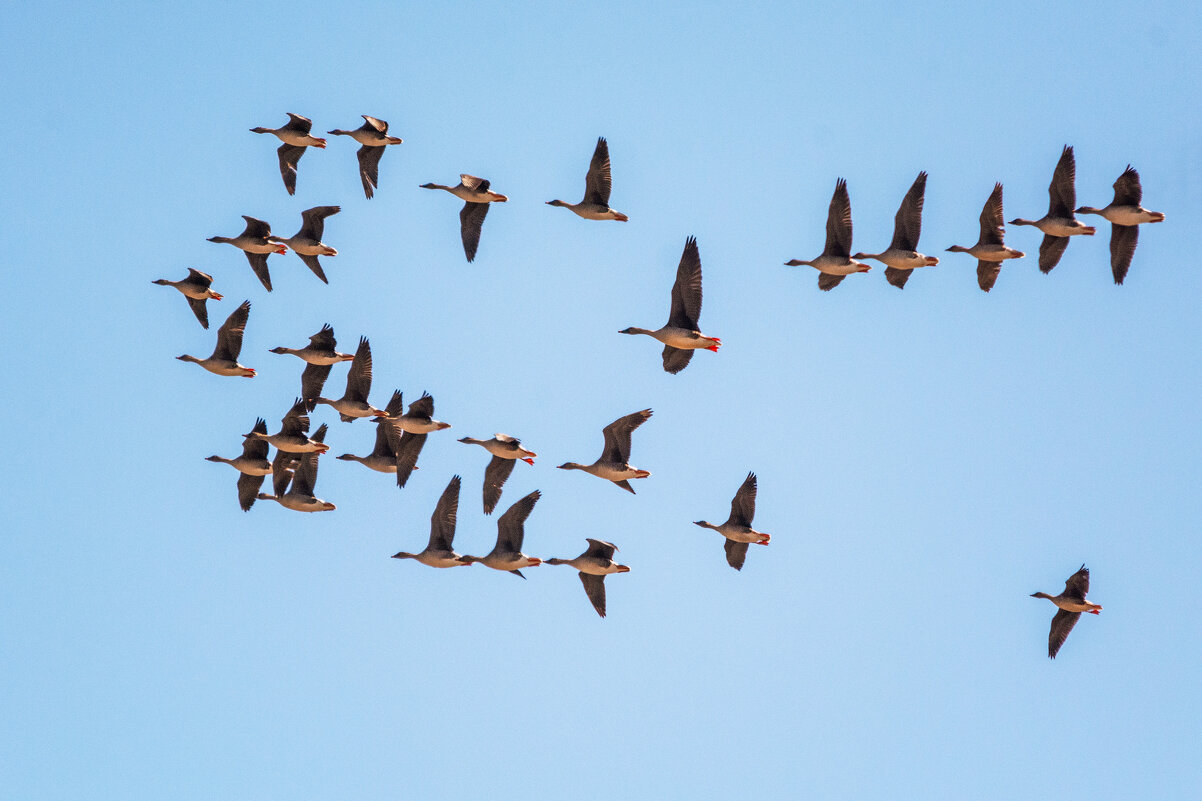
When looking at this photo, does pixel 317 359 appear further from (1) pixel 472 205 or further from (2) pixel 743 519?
(2) pixel 743 519

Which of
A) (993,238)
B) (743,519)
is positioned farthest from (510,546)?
(993,238)

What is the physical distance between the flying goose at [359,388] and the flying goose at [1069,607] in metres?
15.7

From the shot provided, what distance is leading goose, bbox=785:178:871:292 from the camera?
146 feet

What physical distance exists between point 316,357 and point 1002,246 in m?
15.6

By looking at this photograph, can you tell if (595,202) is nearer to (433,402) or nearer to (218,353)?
(433,402)

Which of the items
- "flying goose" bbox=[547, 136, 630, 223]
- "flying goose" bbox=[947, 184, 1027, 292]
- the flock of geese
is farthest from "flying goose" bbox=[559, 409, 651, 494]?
"flying goose" bbox=[947, 184, 1027, 292]

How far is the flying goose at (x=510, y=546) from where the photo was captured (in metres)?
46.8

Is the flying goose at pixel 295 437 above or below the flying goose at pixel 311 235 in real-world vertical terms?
below

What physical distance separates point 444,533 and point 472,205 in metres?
7.39

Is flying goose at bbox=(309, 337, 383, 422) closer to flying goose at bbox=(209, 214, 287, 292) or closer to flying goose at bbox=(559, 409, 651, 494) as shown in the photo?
flying goose at bbox=(209, 214, 287, 292)

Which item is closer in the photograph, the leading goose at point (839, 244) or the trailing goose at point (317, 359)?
the leading goose at point (839, 244)

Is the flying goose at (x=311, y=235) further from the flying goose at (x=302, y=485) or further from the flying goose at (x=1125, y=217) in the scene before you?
the flying goose at (x=1125, y=217)

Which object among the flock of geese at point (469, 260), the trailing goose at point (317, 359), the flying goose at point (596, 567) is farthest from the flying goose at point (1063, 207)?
the trailing goose at point (317, 359)

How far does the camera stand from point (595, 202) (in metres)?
45.0
